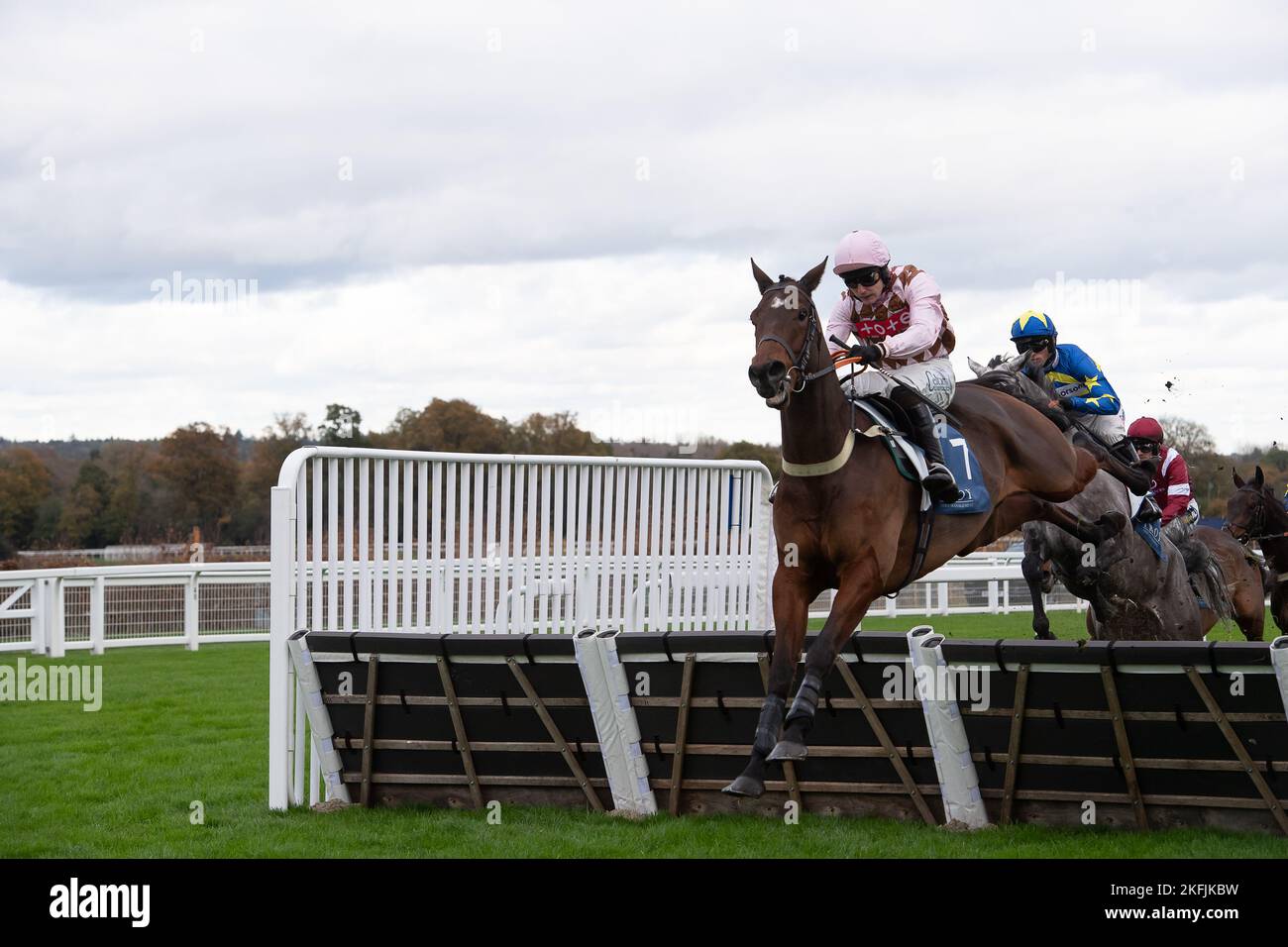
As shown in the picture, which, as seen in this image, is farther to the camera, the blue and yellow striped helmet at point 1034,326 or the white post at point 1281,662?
the blue and yellow striped helmet at point 1034,326

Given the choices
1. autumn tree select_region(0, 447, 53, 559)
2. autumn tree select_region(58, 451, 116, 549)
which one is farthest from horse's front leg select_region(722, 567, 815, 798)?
autumn tree select_region(58, 451, 116, 549)

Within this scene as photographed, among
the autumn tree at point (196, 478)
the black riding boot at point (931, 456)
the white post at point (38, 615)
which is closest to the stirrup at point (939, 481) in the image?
the black riding boot at point (931, 456)

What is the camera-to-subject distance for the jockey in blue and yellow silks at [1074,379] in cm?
809

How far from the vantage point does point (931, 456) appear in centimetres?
608

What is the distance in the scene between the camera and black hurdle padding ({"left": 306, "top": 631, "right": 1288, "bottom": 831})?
217 inches

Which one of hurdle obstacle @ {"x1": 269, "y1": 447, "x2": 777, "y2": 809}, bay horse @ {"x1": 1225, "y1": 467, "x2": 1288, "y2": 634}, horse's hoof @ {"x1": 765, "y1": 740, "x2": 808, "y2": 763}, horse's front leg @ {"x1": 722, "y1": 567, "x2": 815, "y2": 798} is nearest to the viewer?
horse's hoof @ {"x1": 765, "y1": 740, "x2": 808, "y2": 763}

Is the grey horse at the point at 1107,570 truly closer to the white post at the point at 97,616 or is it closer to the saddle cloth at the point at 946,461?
the saddle cloth at the point at 946,461

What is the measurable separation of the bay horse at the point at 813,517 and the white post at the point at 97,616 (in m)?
10.8

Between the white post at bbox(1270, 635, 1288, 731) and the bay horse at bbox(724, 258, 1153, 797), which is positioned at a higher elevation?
the bay horse at bbox(724, 258, 1153, 797)

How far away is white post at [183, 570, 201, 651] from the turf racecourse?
21.2ft

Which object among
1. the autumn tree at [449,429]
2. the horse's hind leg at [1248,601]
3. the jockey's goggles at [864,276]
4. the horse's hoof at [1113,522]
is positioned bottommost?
the horse's hind leg at [1248,601]

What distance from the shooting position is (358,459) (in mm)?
7090

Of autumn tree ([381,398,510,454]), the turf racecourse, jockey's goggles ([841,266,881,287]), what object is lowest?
the turf racecourse

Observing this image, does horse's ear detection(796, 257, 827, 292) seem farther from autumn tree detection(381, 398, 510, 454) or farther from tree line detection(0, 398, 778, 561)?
autumn tree detection(381, 398, 510, 454)
